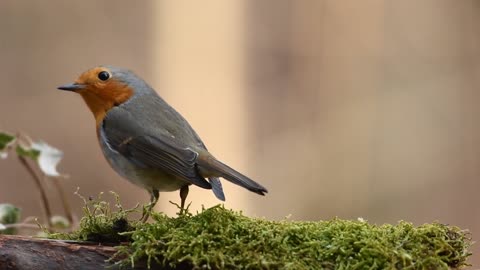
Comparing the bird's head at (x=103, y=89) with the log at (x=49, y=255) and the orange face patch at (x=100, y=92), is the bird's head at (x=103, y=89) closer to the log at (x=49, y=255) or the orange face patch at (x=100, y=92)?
the orange face patch at (x=100, y=92)

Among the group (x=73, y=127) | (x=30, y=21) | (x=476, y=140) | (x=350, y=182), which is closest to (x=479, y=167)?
(x=476, y=140)

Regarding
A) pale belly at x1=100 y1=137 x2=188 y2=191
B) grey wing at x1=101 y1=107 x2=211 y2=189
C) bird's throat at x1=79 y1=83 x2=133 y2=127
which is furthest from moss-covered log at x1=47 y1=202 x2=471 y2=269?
bird's throat at x1=79 y1=83 x2=133 y2=127

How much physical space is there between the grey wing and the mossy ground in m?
0.30

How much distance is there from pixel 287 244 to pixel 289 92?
5.56 metres

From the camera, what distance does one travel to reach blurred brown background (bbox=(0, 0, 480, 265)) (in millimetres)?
7523

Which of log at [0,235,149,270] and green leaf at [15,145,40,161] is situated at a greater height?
green leaf at [15,145,40,161]

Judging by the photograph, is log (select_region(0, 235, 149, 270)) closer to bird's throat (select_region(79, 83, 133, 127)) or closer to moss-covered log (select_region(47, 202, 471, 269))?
moss-covered log (select_region(47, 202, 471, 269))

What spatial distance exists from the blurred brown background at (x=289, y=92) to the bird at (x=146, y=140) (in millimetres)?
3937

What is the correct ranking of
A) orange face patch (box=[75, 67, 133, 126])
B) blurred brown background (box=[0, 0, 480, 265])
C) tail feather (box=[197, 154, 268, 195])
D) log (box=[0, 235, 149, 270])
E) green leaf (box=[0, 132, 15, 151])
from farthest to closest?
blurred brown background (box=[0, 0, 480, 265]) → green leaf (box=[0, 132, 15, 151]) → orange face patch (box=[75, 67, 133, 126]) → tail feather (box=[197, 154, 268, 195]) → log (box=[0, 235, 149, 270])

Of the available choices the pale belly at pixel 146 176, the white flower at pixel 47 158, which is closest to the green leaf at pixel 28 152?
the white flower at pixel 47 158

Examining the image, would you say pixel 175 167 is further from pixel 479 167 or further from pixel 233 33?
pixel 479 167

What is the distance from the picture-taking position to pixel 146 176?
Answer: 9.75 feet

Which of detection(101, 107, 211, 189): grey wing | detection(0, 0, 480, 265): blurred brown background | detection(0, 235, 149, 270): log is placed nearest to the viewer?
detection(0, 235, 149, 270): log

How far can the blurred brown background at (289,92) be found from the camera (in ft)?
24.7
